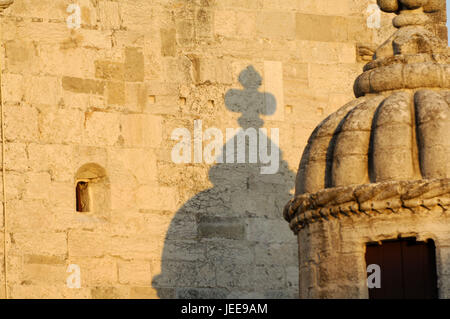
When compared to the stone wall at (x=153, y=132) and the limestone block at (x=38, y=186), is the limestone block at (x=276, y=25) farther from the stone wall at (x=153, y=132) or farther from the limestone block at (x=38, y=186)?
the limestone block at (x=38, y=186)

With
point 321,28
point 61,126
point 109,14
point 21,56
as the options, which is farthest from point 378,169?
point 321,28

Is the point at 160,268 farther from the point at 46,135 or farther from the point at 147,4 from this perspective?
the point at 147,4

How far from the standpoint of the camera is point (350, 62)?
17.1m

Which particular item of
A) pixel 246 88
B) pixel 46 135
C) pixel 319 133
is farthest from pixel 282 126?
pixel 319 133

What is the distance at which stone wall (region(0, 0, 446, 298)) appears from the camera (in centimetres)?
1505

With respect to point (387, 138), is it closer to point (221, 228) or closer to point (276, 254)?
point (221, 228)

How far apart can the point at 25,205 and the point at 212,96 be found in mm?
2812

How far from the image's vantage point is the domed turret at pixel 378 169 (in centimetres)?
1066

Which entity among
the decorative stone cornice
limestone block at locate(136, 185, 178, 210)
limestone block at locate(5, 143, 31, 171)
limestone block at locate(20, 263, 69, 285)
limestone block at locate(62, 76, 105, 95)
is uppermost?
limestone block at locate(62, 76, 105, 95)

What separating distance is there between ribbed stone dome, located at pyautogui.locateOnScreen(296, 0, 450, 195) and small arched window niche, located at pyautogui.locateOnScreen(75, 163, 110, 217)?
443 centimetres

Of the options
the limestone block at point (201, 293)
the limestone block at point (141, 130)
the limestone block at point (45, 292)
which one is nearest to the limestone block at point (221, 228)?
the limestone block at point (201, 293)

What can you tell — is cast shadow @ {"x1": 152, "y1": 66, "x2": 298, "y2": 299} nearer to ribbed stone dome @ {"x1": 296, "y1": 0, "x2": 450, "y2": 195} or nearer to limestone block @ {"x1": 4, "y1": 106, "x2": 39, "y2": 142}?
limestone block @ {"x1": 4, "y1": 106, "x2": 39, "y2": 142}

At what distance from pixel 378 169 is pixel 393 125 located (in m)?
0.38

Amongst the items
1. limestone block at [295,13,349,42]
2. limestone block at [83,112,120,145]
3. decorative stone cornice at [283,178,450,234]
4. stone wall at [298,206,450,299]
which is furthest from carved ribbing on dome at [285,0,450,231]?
limestone block at [295,13,349,42]
